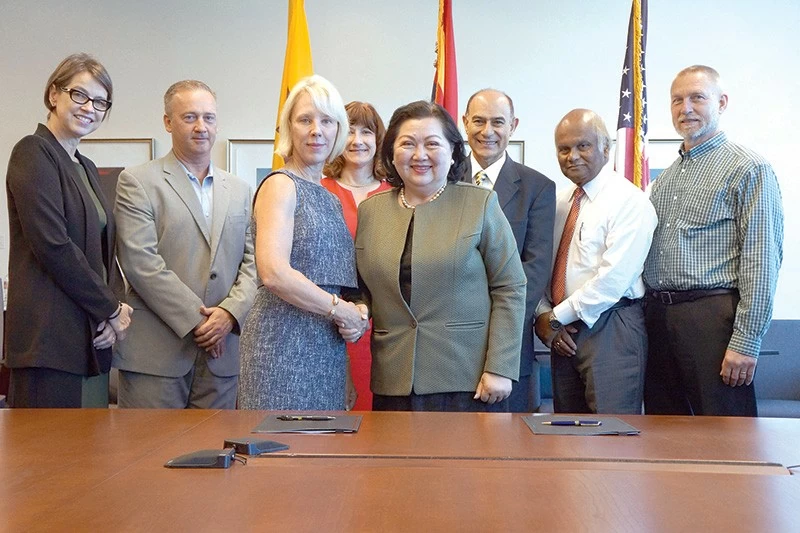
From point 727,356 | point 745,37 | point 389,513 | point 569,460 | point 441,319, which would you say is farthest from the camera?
point 745,37

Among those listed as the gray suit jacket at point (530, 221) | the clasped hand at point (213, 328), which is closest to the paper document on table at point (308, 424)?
the clasped hand at point (213, 328)

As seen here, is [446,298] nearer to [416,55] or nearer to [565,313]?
[565,313]

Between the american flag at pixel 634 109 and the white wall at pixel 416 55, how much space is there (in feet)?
2.82

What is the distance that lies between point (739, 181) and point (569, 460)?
5.99ft

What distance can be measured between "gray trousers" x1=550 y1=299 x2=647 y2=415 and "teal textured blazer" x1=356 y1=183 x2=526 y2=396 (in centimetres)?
63

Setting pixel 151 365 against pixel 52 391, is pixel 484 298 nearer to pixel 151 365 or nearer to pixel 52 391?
pixel 151 365

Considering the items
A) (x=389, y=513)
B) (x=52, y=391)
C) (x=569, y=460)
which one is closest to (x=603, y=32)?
(x=52, y=391)

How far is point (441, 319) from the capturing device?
2367 millimetres

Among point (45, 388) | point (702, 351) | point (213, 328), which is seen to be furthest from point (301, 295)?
point (702, 351)

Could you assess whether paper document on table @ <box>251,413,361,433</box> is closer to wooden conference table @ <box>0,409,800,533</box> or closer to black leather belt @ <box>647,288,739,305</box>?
wooden conference table @ <box>0,409,800,533</box>

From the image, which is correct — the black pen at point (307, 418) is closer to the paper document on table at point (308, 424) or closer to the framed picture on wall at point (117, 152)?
the paper document on table at point (308, 424)

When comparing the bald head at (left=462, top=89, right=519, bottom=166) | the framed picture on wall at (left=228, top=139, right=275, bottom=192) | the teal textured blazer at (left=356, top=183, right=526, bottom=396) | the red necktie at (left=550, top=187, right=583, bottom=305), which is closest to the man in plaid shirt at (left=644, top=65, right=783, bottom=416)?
the red necktie at (left=550, top=187, right=583, bottom=305)

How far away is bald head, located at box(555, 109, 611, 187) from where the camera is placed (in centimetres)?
307

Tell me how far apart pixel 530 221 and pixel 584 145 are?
347mm
